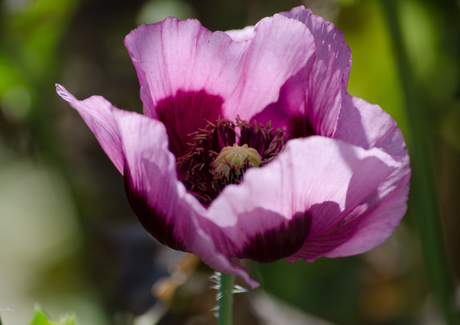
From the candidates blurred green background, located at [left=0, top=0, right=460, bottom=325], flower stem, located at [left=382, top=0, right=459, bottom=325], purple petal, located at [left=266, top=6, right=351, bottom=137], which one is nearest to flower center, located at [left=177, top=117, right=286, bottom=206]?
Result: purple petal, located at [left=266, top=6, right=351, bottom=137]

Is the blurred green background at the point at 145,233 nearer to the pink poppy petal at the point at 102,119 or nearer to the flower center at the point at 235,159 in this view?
the flower center at the point at 235,159

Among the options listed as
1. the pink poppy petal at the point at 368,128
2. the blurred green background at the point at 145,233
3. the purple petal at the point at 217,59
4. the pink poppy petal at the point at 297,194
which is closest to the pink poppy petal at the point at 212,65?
the purple petal at the point at 217,59

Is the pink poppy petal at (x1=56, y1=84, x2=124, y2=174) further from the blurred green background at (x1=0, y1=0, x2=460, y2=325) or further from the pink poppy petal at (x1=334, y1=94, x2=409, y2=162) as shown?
the blurred green background at (x1=0, y1=0, x2=460, y2=325)

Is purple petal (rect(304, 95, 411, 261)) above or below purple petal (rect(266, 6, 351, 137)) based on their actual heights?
below

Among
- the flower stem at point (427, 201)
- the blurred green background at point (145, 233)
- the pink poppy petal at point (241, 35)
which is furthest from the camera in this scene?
the blurred green background at point (145, 233)

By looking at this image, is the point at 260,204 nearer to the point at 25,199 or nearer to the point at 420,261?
the point at 420,261

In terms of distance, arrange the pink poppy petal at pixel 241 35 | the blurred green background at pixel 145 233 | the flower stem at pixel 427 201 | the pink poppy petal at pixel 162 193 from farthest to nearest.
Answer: the blurred green background at pixel 145 233 → the flower stem at pixel 427 201 → the pink poppy petal at pixel 241 35 → the pink poppy petal at pixel 162 193

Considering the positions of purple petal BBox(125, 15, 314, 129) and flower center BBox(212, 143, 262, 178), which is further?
flower center BBox(212, 143, 262, 178)
